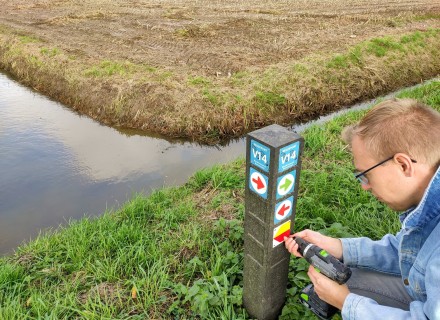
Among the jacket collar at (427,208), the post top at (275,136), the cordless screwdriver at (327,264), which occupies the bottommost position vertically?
the cordless screwdriver at (327,264)

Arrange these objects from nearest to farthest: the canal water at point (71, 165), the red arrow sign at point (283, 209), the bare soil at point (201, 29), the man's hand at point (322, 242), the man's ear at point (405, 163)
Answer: the man's ear at point (405, 163) < the red arrow sign at point (283, 209) < the man's hand at point (322, 242) < the canal water at point (71, 165) < the bare soil at point (201, 29)

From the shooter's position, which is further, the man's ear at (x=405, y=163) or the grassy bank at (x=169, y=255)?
the grassy bank at (x=169, y=255)

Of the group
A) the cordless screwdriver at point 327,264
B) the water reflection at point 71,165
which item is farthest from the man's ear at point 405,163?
the water reflection at point 71,165

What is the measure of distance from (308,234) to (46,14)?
1470 centimetres

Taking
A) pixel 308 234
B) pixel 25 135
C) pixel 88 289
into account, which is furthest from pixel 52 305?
pixel 25 135

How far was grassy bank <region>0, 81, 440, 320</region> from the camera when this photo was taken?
8.19ft

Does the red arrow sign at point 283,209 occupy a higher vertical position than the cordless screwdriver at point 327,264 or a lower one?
higher

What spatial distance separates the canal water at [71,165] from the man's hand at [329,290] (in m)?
3.31

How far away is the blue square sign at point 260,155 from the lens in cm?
175

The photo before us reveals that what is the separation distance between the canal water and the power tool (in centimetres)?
315


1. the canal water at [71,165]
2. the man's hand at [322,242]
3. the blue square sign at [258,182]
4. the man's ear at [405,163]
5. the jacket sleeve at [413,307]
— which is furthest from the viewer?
the canal water at [71,165]

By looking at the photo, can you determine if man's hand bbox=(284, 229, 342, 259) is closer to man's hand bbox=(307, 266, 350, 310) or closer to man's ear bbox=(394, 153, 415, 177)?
man's hand bbox=(307, 266, 350, 310)

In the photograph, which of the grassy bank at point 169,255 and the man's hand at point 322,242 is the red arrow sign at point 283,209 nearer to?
the man's hand at point 322,242

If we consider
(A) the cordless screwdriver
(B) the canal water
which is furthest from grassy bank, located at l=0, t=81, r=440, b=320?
(B) the canal water
